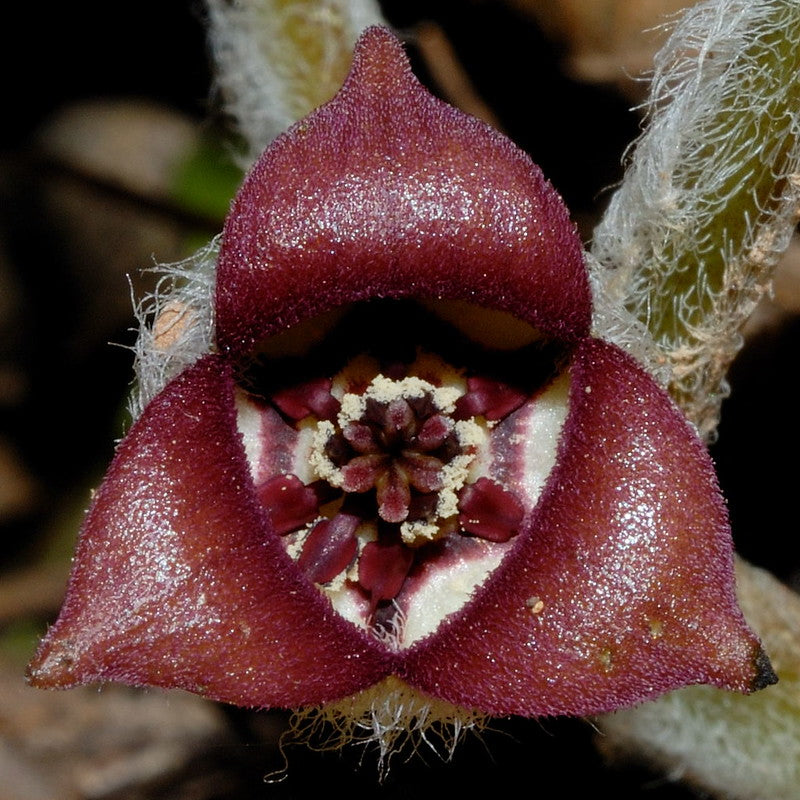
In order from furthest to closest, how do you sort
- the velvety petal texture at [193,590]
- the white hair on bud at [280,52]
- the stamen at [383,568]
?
the white hair on bud at [280,52] → the stamen at [383,568] → the velvety petal texture at [193,590]

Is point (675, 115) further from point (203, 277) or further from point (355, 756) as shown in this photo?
point (355, 756)

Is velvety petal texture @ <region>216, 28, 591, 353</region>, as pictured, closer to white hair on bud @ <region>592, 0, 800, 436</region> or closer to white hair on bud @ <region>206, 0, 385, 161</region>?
white hair on bud @ <region>592, 0, 800, 436</region>

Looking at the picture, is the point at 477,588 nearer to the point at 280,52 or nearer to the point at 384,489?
the point at 384,489

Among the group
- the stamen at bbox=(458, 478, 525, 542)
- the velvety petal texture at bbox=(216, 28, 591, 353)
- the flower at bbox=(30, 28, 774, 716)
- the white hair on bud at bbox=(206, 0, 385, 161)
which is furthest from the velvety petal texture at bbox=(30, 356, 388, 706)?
the white hair on bud at bbox=(206, 0, 385, 161)

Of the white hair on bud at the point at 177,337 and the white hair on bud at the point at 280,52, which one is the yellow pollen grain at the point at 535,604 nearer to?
the white hair on bud at the point at 177,337

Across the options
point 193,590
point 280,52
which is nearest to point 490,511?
point 193,590

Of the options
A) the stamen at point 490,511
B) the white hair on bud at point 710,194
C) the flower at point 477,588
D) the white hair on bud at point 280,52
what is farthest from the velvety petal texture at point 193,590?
the white hair on bud at point 280,52
